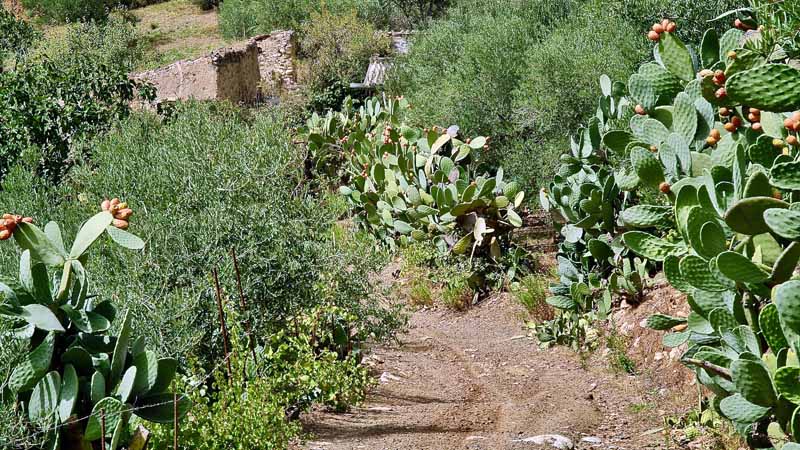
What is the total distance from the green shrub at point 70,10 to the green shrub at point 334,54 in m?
14.8

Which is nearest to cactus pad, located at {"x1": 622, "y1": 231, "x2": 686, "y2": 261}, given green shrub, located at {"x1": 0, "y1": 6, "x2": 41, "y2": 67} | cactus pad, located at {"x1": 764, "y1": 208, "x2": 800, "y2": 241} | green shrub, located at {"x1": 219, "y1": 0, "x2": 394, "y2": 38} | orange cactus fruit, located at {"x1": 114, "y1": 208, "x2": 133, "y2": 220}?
cactus pad, located at {"x1": 764, "y1": 208, "x2": 800, "y2": 241}

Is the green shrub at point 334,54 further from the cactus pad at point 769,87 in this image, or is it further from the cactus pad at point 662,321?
the cactus pad at point 769,87

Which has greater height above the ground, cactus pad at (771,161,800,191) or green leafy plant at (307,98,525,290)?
cactus pad at (771,161,800,191)

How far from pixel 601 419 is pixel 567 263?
2286 mm

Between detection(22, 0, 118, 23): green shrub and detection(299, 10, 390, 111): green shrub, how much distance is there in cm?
1482

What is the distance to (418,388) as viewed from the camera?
719cm

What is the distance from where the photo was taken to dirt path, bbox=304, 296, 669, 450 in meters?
5.79

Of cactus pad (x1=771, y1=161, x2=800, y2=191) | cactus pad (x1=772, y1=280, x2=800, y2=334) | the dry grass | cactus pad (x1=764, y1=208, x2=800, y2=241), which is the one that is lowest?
the dry grass

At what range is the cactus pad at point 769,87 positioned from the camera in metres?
3.36

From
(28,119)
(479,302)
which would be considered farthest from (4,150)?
(479,302)

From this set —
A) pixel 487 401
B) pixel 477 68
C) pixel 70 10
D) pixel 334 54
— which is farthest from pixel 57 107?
pixel 70 10

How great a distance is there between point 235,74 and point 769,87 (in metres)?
19.8

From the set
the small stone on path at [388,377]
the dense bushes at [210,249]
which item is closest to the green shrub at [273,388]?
the dense bushes at [210,249]

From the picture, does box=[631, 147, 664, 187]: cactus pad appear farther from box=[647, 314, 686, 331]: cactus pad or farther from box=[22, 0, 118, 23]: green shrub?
box=[22, 0, 118, 23]: green shrub
